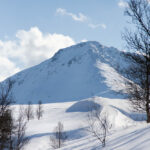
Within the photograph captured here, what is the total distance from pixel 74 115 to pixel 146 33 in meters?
49.2

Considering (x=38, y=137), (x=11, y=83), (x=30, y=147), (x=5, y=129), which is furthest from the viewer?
(x=38, y=137)

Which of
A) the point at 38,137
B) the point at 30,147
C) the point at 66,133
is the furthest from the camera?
the point at 66,133

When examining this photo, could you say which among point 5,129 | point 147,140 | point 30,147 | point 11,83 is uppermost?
point 11,83

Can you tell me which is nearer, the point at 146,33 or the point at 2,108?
the point at 146,33

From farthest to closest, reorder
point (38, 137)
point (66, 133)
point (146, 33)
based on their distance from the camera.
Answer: point (66, 133)
point (38, 137)
point (146, 33)

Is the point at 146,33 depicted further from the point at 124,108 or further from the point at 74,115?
the point at 124,108

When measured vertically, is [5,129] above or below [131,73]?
below

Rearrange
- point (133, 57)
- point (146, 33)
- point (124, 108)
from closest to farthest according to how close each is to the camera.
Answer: point (146, 33)
point (133, 57)
point (124, 108)

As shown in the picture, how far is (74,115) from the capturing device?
55656 millimetres

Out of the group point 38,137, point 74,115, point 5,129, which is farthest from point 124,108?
point 5,129

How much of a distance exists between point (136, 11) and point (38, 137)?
29.9 meters

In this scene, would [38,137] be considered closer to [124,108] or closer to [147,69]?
[147,69]

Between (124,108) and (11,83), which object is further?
(124,108)

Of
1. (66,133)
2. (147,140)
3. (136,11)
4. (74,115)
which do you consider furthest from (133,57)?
(74,115)
